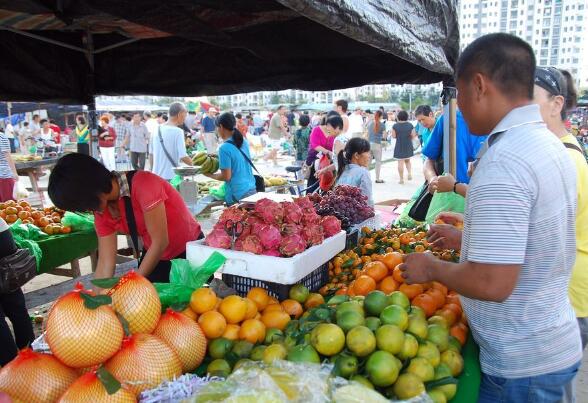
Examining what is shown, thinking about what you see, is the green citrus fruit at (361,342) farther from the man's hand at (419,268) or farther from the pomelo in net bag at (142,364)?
the pomelo in net bag at (142,364)

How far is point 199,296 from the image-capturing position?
186cm

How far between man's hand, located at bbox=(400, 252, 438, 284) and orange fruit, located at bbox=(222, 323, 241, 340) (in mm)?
693

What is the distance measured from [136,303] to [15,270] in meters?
2.11

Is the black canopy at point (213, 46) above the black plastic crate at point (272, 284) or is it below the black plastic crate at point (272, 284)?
above

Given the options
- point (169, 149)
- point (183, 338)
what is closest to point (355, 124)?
point (169, 149)

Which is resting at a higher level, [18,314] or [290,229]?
[290,229]

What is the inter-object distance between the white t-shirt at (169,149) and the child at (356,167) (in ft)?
10.9

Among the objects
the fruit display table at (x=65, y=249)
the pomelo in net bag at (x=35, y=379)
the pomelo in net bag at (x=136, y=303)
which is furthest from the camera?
the fruit display table at (x=65, y=249)

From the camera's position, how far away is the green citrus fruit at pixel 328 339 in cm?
154

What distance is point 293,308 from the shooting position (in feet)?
6.64

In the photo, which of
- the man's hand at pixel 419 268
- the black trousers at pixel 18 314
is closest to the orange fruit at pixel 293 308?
the man's hand at pixel 419 268

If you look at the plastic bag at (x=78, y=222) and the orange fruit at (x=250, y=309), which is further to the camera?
the plastic bag at (x=78, y=222)

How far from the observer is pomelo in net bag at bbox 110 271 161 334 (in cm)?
154

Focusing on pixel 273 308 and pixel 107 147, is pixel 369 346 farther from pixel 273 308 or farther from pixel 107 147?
pixel 107 147
